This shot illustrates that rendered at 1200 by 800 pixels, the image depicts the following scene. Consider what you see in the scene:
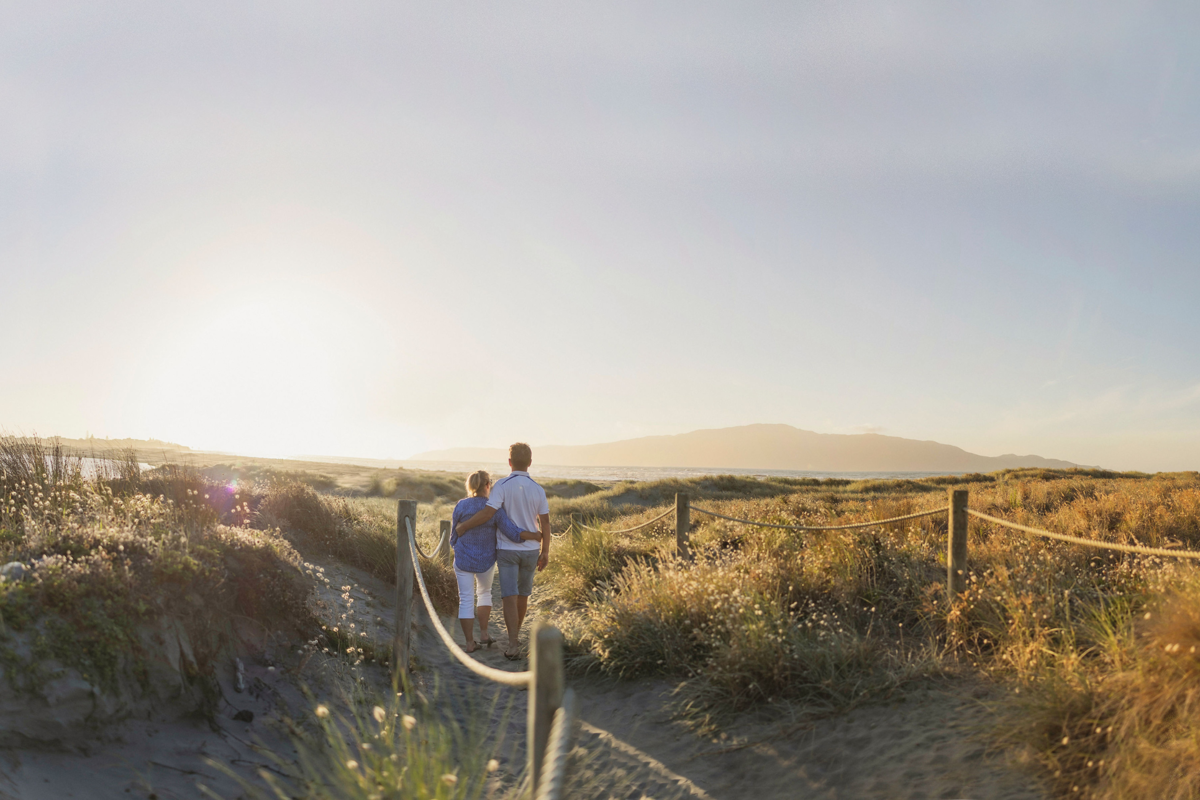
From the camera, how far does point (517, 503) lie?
23.0ft

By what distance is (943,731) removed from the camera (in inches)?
163

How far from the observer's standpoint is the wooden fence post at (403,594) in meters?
6.03

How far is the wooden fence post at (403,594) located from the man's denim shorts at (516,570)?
45.6 inches

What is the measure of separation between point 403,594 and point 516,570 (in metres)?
1.40

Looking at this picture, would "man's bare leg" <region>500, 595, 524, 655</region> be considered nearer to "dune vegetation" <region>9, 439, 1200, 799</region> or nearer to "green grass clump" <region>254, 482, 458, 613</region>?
"dune vegetation" <region>9, 439, 1200, 799</region>

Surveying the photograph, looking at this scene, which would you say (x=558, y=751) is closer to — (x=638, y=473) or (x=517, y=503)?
(x=517, y=503)

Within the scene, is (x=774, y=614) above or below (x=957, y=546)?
below

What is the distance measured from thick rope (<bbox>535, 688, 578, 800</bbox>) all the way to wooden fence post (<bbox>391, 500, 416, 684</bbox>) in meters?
4.35

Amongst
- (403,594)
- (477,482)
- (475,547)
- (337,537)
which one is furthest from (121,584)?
(337,537)

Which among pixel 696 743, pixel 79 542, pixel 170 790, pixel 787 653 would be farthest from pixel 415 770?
pixel 79 542

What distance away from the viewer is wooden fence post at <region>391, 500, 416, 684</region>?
6031 mm

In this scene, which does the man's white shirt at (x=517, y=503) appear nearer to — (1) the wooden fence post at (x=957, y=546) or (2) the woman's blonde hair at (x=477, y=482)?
(2) the woman's blonde hair at (x=477, y=482)

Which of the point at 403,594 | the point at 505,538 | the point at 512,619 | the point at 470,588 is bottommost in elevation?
the point at 512,619

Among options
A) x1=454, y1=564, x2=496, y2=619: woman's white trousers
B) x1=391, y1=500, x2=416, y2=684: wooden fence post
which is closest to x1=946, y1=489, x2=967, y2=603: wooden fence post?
x1=454, y1=564, x2=496, y2=619: woman's white trousers
